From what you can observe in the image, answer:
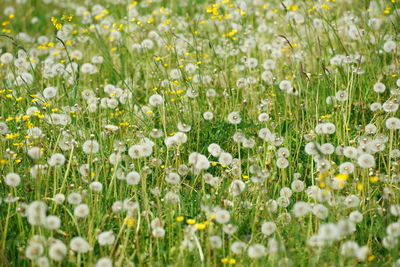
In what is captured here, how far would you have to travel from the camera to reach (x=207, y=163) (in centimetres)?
273

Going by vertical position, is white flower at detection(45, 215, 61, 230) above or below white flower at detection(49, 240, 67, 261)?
above

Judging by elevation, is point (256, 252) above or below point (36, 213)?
below

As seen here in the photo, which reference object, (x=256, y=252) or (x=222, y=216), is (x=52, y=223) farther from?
(x=256, y=252)

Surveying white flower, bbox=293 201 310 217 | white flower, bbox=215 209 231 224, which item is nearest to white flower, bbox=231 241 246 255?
white flower, bbox=215 209 231 224

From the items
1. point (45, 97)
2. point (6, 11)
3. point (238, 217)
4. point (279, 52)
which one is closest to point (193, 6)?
point (279, 52)

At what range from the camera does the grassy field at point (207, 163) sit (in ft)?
7.79

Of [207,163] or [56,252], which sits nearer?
[56,252]

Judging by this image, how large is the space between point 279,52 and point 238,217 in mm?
2137

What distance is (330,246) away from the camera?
7.50 feet

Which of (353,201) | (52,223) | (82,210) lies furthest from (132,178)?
(353,201)

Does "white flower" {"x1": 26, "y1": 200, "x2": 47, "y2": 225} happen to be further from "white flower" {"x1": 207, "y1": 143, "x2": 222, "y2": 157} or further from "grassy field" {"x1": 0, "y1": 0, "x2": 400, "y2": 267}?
"white flower" {"x1": 207, "y1": 143, "x2": 222, "y2": 157}

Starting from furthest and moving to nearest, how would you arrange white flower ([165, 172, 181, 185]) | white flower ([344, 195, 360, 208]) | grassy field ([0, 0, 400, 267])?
white flower ([165, 172, 181, 185]), white flower ([344, 195, 360, 208]), grassy field ([0, 0, 400, 267])

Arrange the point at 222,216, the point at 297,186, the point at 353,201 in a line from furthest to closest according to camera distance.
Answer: the point at 297,186 < the point at 353,201 < the point at 222,216

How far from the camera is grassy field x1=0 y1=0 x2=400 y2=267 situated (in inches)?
93.4
